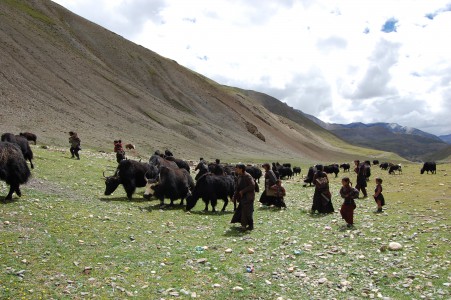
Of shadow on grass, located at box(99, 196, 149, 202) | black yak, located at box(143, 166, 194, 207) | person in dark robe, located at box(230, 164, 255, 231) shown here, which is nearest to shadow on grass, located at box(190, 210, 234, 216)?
black yak, located at box(143, 166, 194, 207)

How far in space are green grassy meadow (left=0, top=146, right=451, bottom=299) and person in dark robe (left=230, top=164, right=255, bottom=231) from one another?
547 millimetres

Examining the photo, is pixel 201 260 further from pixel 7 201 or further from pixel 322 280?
pixel 7 201

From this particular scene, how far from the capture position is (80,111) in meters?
66.8

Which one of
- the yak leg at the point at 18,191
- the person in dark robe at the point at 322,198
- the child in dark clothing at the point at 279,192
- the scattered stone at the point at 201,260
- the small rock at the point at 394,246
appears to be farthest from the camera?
the child in dark clothing at the point at 279,192

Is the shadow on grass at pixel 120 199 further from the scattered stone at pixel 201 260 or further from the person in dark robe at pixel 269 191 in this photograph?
the scattered stone at pixel 201 260

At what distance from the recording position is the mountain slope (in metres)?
59.9

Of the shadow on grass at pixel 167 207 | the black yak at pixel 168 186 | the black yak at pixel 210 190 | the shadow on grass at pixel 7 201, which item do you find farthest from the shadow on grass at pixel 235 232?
the shadow on grass at pixel 7 201

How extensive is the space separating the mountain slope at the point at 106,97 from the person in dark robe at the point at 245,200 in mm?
38131

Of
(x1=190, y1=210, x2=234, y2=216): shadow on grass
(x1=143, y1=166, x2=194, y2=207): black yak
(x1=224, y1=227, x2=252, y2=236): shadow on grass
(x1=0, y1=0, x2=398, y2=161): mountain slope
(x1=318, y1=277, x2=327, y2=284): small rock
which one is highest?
(x1=0, y1=0, x2=398, y2=161): mountain slope

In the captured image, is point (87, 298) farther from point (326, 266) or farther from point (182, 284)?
point (326, 266)

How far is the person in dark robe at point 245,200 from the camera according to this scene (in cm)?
1284

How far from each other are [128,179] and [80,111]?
5405 centimetres

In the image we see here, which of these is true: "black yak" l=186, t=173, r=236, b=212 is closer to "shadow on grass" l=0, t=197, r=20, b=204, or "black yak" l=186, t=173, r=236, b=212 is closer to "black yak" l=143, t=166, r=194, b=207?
"black yak" l=143, t=166, r=194, b=207

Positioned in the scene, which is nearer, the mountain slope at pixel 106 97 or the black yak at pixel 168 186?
the black yak at pixel 168 186
